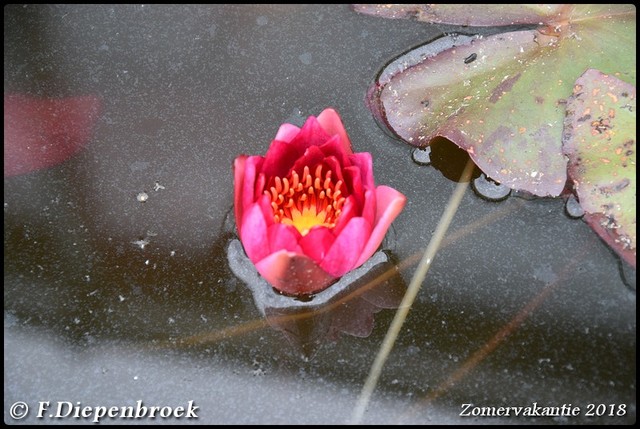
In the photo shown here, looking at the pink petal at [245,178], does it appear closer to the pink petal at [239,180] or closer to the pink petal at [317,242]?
the pink petal at [239,180]

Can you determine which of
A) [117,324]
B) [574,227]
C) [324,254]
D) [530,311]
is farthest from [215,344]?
[574,227]

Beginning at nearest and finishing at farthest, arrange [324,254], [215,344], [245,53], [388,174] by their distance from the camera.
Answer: [324,254], [215,344], [388,174], [245,53]

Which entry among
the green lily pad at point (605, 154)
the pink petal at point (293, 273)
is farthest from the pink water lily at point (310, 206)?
the green lily pad at point (605, 154)

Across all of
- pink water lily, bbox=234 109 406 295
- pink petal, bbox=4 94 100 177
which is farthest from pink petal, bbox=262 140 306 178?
pink petal, bbox=4 94 100 177

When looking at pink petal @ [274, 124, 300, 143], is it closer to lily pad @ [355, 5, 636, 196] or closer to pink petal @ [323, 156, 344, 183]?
pink petal @ [323, 156, 344, 183]

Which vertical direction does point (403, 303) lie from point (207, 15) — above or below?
below

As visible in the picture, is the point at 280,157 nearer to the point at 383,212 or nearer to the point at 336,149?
the point at 336,149

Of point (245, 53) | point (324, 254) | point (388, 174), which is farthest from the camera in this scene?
point (245, 53)

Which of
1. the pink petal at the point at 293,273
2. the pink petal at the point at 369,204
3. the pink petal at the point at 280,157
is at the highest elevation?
the pink petal at the point at 280,157

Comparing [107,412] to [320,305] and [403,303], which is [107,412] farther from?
[403,303]
